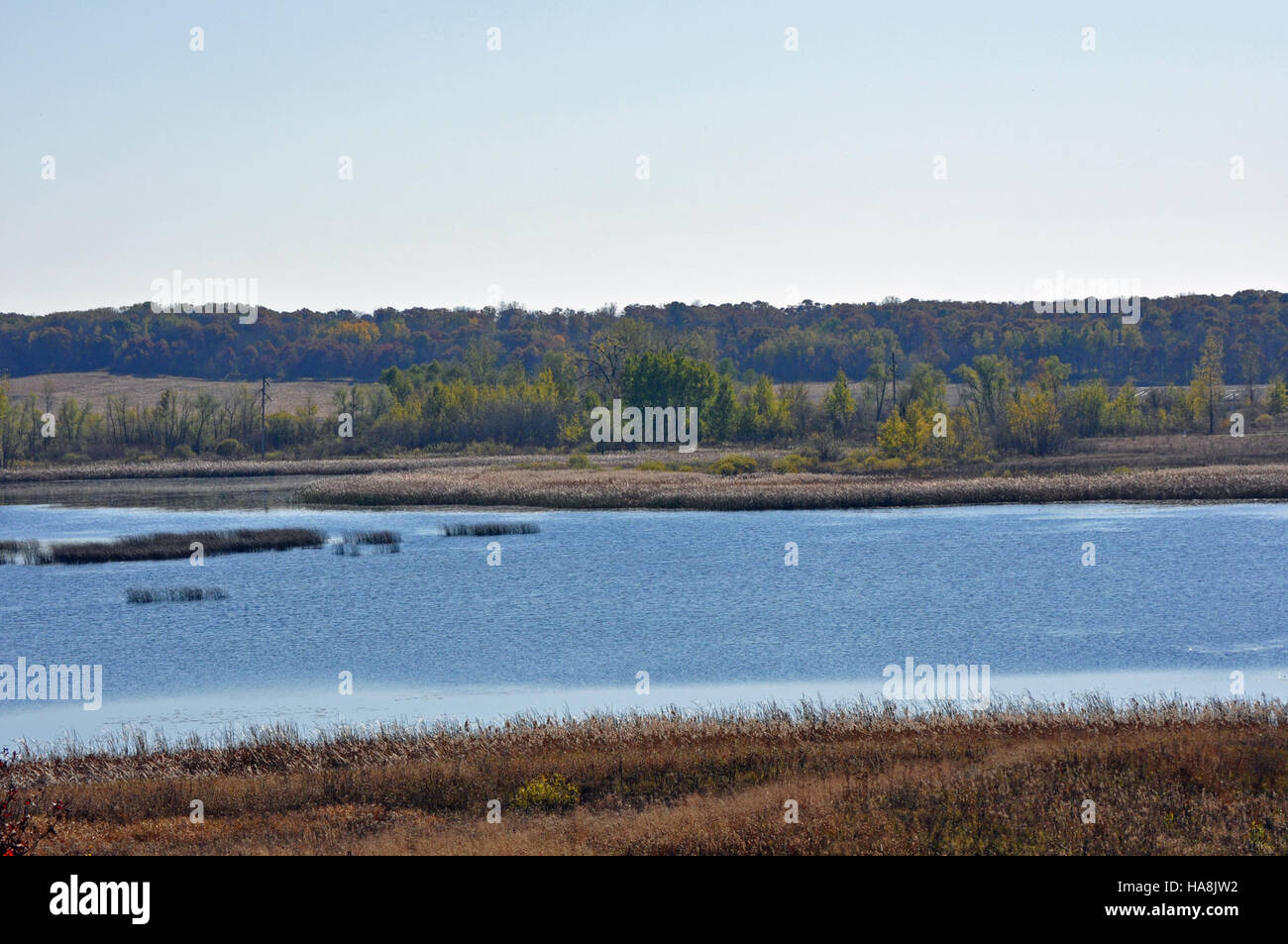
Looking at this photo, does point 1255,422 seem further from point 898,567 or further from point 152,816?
point 152,816

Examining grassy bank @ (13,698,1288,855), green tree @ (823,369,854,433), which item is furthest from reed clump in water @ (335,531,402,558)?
green tree @ (823,369,854,433)

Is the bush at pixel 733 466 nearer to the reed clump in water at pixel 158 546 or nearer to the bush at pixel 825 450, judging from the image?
the bush at pixel 825 450

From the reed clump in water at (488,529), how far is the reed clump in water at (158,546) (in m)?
6.56

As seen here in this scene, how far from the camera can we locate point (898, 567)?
150ft

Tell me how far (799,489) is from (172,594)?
1673 inches

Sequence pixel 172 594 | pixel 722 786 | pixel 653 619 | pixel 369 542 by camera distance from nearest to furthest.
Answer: pixel 722 786 → pixel 653 619 → pixel 172 594 → pixel 369 542

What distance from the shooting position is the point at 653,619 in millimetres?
36156

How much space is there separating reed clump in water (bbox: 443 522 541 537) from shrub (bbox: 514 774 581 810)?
43.0 metres

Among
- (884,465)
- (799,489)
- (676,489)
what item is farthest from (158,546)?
(884,465)

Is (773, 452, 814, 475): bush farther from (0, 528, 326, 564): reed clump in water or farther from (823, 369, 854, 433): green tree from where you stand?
(0, 528, 326, 564): reed clump in water

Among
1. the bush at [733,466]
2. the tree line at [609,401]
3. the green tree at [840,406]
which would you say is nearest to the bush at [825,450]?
the tree line at [609,401]

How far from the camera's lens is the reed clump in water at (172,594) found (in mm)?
40250

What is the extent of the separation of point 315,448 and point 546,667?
104744mm

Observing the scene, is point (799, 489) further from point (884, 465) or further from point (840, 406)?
point (840, 406)
